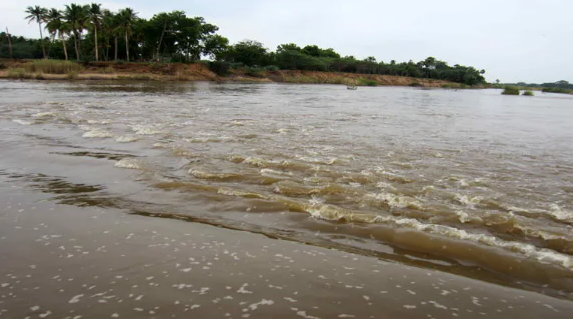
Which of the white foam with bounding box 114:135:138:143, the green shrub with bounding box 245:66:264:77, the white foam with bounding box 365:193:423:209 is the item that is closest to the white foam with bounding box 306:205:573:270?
the white foam with bounding box 365:193:423:209

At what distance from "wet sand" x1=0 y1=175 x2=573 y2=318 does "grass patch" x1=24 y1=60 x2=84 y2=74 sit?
165 ft

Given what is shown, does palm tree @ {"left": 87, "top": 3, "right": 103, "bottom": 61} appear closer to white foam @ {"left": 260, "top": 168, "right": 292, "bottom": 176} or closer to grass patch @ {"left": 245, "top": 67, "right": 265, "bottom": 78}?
grass patch @ {"left": 245, "top": 67, "right": 265, "bottom": 78}

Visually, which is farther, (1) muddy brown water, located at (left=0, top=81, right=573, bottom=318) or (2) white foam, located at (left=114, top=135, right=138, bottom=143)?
(2) white foam, located at (left=114, top=135, right=138, bottom=143)

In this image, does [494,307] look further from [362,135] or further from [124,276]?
[362,135]

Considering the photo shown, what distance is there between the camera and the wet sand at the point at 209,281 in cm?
296

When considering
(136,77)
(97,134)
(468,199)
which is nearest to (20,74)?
(136,77)

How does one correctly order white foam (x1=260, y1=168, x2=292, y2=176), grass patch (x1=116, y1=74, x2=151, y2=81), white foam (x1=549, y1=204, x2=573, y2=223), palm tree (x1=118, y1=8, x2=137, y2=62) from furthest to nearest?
1. palm tree (x1=118, y1=8, x2=137, y2=62)
2. grass patch (x1=116, y1=74, x2=151, y2=81)
3. white foam (x1=260, y1=168, x2=292, y2=176)
4. white foam (x1=549, y1=204, x2=573, y2=223)

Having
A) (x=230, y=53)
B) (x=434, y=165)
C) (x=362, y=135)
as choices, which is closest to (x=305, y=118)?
(x=362, y=135)

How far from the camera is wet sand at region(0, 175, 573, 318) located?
9.71ft

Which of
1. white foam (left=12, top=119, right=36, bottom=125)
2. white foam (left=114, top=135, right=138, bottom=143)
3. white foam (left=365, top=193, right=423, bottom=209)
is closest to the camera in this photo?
white foam (left=365, top=193, right=423, bottom=209)

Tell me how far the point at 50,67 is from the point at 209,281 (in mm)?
53567

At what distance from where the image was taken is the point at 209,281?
337 centimetres

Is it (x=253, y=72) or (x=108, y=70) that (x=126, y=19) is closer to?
(x=108, y=70)

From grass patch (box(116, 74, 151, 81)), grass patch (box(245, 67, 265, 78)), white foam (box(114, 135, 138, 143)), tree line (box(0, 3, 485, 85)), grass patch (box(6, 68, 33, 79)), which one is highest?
tree line (box(0, 3, 485, 85))
